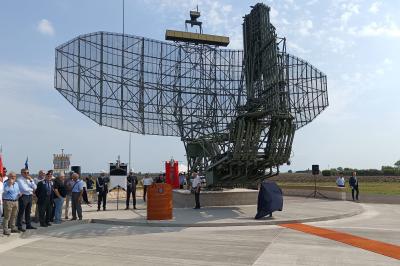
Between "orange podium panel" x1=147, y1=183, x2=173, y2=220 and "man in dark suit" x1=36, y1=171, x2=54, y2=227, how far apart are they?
3.53 metres

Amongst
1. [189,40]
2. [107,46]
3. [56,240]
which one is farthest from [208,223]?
[189,40]

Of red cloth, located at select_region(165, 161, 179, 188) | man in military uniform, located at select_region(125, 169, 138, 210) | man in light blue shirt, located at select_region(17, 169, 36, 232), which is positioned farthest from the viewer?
red cloth, located at select_region(165, 161, 179, 188)

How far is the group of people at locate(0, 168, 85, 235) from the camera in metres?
12.9

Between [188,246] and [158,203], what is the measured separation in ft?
17.7

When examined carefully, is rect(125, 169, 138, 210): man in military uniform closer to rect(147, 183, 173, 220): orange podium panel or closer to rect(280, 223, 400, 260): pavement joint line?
rect(147, 183, 173, 220): orange podium panel

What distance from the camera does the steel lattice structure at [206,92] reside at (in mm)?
19625

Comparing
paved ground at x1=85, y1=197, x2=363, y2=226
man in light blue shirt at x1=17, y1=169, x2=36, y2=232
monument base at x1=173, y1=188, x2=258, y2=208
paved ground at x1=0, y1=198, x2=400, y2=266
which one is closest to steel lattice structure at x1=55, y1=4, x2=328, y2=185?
monument base at x1=173, y1=188, x2=258, y2=208

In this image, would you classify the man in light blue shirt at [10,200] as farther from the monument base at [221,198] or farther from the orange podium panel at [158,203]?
the monument base at [221,198]

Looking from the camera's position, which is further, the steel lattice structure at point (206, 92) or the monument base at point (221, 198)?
the monument base at point (221, 198)

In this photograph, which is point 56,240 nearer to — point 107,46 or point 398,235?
point 398,235

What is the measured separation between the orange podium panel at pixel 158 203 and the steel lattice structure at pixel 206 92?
4313 millimetres

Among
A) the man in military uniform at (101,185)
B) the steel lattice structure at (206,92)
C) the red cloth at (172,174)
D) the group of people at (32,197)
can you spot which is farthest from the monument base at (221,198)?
the red cloth at (172,174)

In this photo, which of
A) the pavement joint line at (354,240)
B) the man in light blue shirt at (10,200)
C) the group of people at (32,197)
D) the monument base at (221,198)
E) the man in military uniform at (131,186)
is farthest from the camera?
the monument base at (221,198)

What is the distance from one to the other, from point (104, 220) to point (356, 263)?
9882 mm
